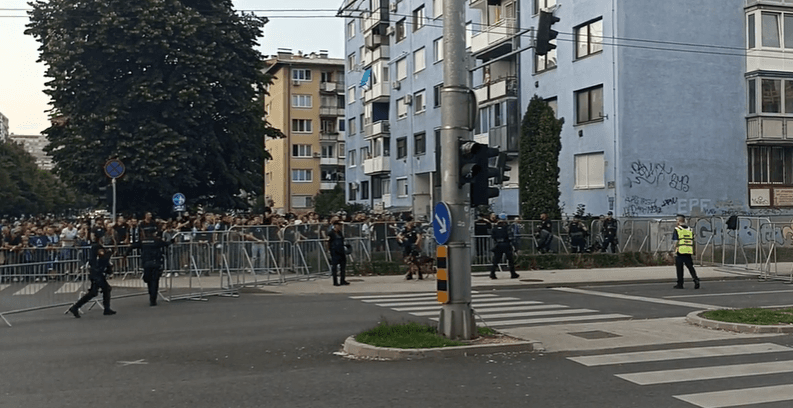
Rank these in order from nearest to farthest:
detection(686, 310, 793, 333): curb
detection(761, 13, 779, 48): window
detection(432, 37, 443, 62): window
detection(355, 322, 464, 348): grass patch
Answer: detection(355, 322, 464, 348): grass patch < detection(686, 310, 793, 333): curb < detection(761, 13, 779, 48): window < detection(432, 37, 443, 62): window

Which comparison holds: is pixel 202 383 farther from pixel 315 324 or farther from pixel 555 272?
pixel 555 272

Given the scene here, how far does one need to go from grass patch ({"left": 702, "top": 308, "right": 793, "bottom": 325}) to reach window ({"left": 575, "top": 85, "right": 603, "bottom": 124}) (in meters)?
20.4

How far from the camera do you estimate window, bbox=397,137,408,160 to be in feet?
173

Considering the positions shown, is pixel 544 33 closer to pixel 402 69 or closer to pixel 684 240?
pixel 684 240

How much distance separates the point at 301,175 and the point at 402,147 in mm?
26948

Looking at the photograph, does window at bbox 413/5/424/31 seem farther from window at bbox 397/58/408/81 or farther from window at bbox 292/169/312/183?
window at bbox 292/169/312/183

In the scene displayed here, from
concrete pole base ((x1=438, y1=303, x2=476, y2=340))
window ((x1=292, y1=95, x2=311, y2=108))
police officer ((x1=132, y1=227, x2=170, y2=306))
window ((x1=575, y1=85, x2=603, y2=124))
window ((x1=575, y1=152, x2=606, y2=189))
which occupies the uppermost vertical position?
window ((x1=292, y1=95, x2=311, y2=108))

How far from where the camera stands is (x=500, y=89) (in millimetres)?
40094

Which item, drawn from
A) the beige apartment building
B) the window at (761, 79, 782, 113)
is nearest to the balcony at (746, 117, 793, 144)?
the window at (761, 79, 782, 113)

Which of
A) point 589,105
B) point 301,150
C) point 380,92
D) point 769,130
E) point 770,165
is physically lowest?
point 770,165

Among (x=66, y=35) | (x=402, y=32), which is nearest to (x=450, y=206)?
(x=66, y=35)

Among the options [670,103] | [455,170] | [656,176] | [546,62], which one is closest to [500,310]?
[455,170]

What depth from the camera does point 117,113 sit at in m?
32.5

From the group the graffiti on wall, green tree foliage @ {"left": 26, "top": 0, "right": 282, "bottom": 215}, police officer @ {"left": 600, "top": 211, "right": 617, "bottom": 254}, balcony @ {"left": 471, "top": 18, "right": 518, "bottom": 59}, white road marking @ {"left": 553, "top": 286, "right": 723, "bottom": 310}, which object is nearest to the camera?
white road marking @ {"left": 553, "top": 286, "right": 723, "bottom": 310}
